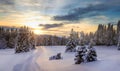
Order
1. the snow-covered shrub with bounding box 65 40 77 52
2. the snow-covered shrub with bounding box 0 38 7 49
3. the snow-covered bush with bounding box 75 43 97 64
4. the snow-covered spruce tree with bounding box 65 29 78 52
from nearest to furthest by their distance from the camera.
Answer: the snow-covered bush with bounding box 75 43 97 64
the snow-covered shrub with bounding box 65 40 77 52
the snow-covered spruce tree with bounding box 65 29 78 52
the snow-covered shrub with bounding box 0 38 7 49

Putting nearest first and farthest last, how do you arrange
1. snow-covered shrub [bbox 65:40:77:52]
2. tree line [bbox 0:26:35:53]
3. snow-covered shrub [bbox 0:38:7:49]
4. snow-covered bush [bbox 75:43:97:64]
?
snow-covered bush [bbox 75:43:97:64]
snow-covered shrub [bbox 65:40:77:52]
tree line [bbox 0:26:35:53]
snow-covered shrub [bbox 0:38:7:49]

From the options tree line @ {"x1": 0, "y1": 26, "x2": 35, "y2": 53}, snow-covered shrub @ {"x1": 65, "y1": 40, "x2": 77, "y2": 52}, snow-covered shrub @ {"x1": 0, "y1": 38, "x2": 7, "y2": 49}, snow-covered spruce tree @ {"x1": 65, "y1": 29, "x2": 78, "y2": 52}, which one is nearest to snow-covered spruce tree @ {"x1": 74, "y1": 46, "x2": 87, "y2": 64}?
snow-covered shrub @ {"x1": 65, "y1": 40, "x2": 77, "y2": 52}

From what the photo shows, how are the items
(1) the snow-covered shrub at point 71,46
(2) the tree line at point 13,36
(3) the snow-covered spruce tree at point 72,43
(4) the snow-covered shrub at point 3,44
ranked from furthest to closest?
(4) the snow-covered shrub at point 3,44 < (2) the tree line at point 13,36 < (3) the snow-covered spruce tree at point 72,43 < (1) the snow-covered shrub at point 71,46

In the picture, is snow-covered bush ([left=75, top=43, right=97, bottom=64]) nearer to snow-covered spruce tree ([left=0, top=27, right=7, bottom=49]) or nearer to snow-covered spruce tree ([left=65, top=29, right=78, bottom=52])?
snow-covered spruce tree ([left=65, top=29, right=78, bottom=52])

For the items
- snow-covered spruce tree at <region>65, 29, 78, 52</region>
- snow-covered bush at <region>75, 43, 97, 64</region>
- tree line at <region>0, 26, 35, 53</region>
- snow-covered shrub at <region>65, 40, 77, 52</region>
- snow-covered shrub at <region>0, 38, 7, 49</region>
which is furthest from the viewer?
snow-covered shrub at <region>0, 38, 7, 49</region>

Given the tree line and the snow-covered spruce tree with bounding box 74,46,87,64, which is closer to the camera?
the snow-covered spruce tree with bounding box 74,46,87,64

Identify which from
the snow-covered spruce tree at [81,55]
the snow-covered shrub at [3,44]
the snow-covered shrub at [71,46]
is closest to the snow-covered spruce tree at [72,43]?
the snow-covered shrub at [71,46]

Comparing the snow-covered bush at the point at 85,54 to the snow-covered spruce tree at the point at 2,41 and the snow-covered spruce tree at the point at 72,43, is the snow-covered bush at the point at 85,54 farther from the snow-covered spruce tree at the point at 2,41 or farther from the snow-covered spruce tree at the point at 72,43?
the snow-covered spruce tree at the point at 2,41

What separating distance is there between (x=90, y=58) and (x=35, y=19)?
6.79 meters

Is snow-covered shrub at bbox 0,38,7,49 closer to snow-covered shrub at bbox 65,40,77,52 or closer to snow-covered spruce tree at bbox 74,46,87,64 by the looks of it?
snow-covered shrub at bbox 65,40,77,52

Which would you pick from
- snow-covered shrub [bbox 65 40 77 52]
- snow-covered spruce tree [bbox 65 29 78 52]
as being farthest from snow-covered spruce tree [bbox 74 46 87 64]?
snow-covered spruce tree [bbox 65 29 78 52]

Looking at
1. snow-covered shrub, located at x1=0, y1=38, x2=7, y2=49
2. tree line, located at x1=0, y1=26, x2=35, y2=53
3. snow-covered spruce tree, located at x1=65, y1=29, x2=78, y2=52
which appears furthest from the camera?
snow-covered shrub, located at x1=0, y1=38, x2=7, y2=49

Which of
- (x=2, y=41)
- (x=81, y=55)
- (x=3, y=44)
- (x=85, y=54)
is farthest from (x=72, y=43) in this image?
(x=2, y=41)

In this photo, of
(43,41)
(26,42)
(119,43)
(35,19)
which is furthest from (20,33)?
(43,41)
